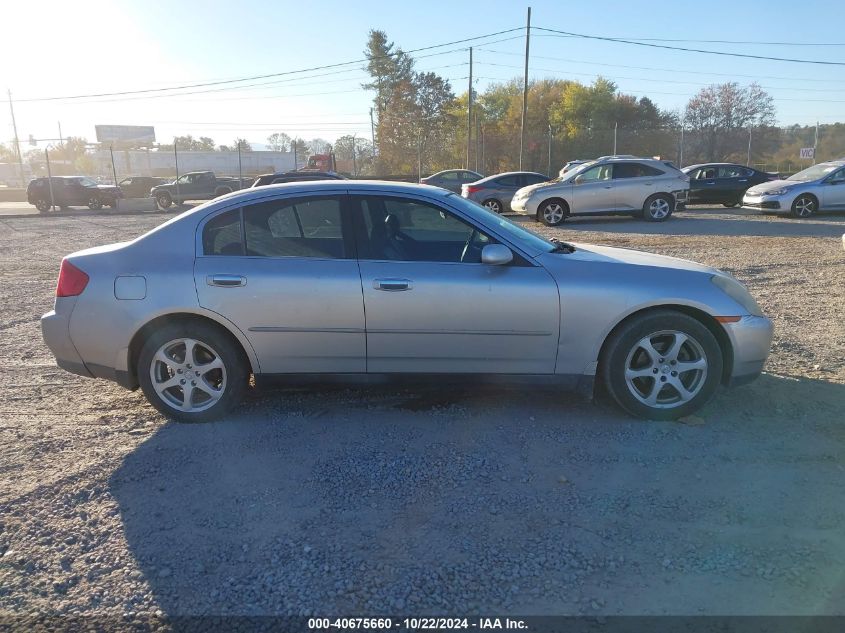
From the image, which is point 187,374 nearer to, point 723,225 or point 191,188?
point 723,225

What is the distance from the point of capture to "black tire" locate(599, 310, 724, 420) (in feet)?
13.2

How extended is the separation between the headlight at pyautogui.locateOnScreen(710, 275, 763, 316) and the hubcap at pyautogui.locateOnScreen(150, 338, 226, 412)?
3.37 m

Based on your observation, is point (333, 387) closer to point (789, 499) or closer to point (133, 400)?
point (133, 400)

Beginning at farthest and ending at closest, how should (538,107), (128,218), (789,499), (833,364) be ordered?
(538,107) < (128,218) < (833,364) < (789,499)

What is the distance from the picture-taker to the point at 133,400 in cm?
471

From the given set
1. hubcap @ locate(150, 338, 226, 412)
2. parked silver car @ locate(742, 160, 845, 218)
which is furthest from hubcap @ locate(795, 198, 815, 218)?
hubcap @ locate(150, 338, 226, 412)

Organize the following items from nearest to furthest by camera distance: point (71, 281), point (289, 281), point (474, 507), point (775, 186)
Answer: point (474, 507)
point (289, 281)
point (71, 281)
point (775, 186)

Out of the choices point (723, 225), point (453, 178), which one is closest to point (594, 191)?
point (723, 225)

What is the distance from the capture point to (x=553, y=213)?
648 inches

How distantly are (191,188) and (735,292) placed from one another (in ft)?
107

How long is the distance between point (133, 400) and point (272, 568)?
257 cm

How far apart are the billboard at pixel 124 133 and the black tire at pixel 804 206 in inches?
3280

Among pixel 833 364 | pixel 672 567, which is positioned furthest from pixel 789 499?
pixel 833 364

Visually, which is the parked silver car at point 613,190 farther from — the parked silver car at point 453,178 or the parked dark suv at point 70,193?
the parked dark suv at point 70,193
